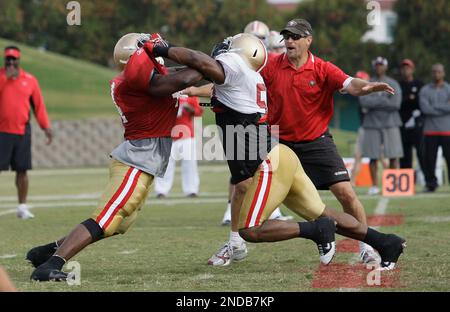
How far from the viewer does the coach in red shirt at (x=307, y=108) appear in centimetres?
762

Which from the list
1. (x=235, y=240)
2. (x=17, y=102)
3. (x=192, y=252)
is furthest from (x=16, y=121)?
(x=235, y=240)

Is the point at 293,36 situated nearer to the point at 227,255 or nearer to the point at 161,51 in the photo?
the point at 161,51

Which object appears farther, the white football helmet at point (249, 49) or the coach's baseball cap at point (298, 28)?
the coach's baseball cap at point (298, 28)

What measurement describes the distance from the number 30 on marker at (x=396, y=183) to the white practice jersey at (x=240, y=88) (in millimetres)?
7238

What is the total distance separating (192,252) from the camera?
8453 millimetres

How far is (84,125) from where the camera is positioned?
30.3 metres

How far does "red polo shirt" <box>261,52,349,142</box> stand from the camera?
766 centimetres

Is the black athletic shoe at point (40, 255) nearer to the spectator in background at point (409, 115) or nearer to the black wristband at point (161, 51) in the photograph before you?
the black wristband at point (161, 51)

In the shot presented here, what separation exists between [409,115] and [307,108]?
8.50m

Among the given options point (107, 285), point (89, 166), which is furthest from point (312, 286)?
point (89, 166)

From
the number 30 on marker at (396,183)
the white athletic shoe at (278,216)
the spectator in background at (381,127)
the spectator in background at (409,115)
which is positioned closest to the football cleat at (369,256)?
the white athletic shoe at (278,216)

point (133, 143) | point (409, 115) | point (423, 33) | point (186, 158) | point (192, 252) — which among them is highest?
point (423, 33)
